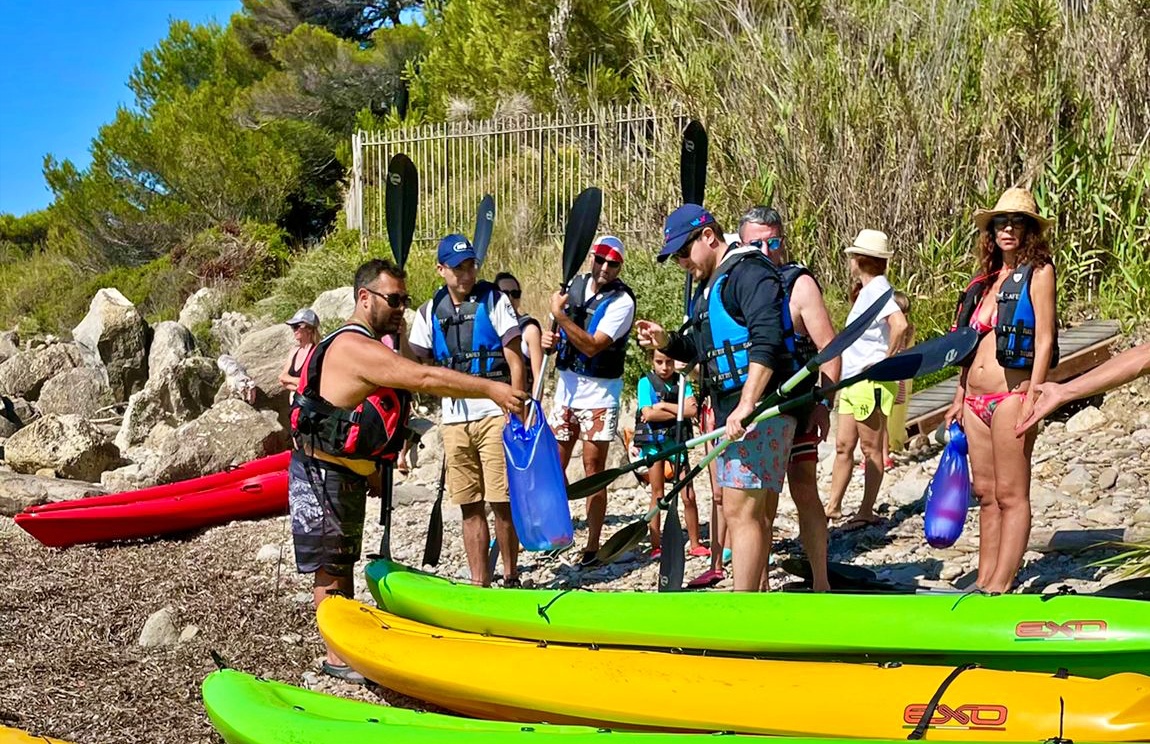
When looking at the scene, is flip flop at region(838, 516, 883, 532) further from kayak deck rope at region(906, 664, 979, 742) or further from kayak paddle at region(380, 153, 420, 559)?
kayak deck rope at region(906, 664, 979, 742)

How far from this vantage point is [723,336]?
14.8ft

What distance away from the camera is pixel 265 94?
2202 centimetres

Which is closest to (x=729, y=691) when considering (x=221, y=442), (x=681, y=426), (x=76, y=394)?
(x=681, y=426)

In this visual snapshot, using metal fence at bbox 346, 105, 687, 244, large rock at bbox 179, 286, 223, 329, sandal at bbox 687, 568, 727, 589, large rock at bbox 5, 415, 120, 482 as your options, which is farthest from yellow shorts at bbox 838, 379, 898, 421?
large rock at bbox 179, 286, 223, 329

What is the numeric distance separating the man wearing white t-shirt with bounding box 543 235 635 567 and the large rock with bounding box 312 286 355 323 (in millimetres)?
6798

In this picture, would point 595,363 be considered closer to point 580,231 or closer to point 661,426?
point 661,426

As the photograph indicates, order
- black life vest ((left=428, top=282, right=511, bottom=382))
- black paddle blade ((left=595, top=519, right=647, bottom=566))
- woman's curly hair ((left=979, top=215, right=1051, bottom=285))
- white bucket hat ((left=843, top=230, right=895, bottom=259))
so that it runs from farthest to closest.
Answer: white bucket hat ((left=843, top=230, right=895, bottom=259)), black life vest ((left=428, top=282, right=511, bottom=382)), black paddle blade ((left=595, top=519, right=647, bottom=566)), woman's curly hair ((left=979, top=215, right=1051, bottom=285))

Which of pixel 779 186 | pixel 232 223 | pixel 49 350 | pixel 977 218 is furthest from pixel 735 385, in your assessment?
pixel 232 223

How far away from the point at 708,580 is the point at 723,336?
1.55 metres

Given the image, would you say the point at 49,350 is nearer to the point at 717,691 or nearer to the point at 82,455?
the point at 82,455

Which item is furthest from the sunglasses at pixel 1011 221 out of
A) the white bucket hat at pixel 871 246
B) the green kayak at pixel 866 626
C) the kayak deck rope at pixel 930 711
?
the kayak deck rope at pixel 930 711

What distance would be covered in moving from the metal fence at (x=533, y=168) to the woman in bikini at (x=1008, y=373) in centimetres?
690

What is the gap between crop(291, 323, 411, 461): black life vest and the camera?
4594mm

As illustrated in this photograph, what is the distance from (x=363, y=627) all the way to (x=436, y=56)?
17.2 meters
